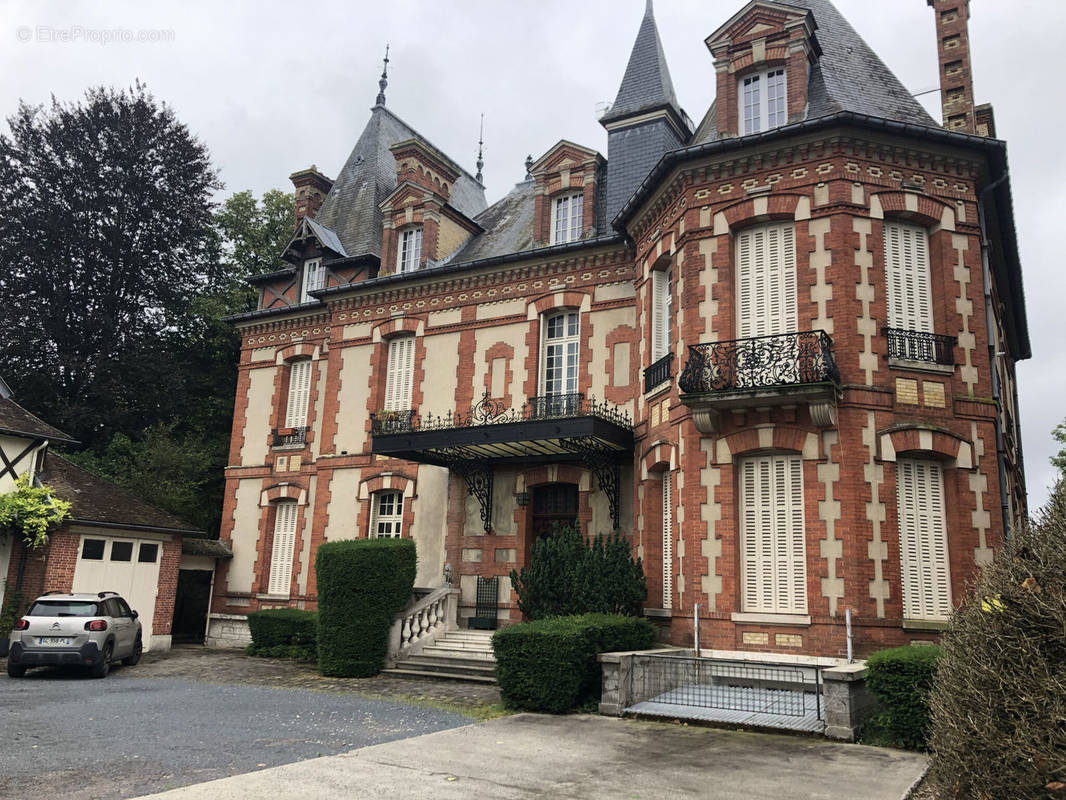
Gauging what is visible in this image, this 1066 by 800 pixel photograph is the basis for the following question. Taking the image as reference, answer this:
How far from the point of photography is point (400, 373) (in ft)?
64.2

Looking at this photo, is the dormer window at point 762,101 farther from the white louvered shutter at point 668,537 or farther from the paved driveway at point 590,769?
the paved driveway at point 590,769

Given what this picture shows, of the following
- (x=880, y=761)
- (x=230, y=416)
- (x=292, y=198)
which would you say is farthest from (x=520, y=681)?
(x=292, y=198)

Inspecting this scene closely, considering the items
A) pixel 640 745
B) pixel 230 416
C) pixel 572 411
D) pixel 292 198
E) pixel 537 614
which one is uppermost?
pixel 292 198

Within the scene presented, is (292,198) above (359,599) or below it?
above

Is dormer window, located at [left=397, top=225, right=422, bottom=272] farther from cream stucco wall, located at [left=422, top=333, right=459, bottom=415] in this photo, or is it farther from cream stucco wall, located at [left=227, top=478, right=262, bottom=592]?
cream stucco wall, located at [left=227, top=478, right=262, bottom=592]

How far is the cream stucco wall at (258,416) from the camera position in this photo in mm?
21703

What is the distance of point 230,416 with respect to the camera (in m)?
27.1

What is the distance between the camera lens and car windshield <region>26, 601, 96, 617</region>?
1346 cm

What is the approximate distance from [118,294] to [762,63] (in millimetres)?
21721

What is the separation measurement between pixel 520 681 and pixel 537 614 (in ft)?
9.12

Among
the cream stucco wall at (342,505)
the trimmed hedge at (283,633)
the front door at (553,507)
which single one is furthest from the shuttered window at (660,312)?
the trimmed hedge at (283,633)

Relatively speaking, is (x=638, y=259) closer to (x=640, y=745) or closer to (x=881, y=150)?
(x=881, y=150)

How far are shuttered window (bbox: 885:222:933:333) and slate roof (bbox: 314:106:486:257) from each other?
12.4 metres

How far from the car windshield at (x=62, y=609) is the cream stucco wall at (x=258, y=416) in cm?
800
